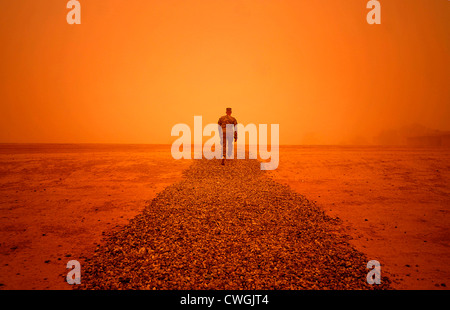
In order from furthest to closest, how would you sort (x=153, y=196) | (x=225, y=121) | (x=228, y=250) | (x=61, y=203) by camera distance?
(x=225, y=121) → (x=153, y=196) → (x=61, y=203) → (x=228, y=250)

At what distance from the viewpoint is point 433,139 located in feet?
117

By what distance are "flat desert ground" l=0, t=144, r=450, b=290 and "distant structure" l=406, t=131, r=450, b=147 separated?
71.4 feet

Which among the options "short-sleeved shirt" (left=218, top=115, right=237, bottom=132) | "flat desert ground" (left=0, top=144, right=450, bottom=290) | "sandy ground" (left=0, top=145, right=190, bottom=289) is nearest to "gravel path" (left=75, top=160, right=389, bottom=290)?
"flat desert ground" (left=0, top=144, right=450, bottom=290)

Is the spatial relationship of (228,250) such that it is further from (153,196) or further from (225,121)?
(225,121)

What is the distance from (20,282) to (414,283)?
859 centimetres

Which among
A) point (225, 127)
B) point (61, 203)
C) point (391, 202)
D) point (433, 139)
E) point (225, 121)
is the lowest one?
point (391, 202)

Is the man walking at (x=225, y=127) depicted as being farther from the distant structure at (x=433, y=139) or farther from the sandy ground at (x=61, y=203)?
the distant structure at (x=433, y=139)

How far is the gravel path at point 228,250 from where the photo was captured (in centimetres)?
469

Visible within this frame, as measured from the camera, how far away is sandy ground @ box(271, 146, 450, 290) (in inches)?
222

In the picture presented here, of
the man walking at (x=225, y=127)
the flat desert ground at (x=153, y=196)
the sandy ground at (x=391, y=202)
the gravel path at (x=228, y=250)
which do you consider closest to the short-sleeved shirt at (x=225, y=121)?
the man walking at (x=225, y=127)

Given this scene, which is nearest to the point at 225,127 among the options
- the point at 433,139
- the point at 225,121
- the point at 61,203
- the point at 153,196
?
the point at 225,121

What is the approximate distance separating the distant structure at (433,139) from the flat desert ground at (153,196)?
21751 millimetres

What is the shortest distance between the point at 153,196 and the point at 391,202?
11.1 m
